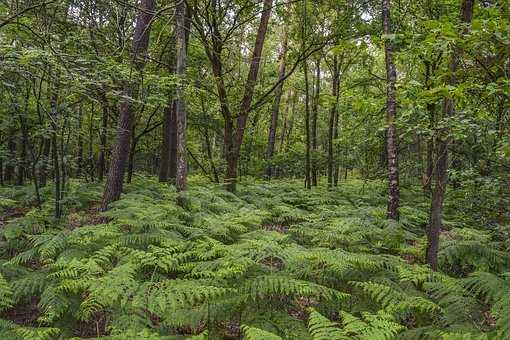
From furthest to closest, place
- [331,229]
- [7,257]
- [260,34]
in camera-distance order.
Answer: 1. [260,34]
2. [331,229]
3. [7,257]

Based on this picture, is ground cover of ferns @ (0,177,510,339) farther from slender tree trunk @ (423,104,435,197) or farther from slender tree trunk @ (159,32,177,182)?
slender tree trunk @ (159,32,177,182)

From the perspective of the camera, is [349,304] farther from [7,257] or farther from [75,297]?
[7,257]

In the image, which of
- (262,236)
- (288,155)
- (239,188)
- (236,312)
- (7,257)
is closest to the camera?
(236,312)

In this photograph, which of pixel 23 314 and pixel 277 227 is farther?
pixel 277 227

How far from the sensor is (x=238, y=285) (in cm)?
407

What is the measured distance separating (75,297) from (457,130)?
493 cm

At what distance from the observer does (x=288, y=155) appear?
768 inches

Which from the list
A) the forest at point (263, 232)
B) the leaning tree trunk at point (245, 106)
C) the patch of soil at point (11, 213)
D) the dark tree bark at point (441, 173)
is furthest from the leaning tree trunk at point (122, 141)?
the dark tree bark at point (441, 173)

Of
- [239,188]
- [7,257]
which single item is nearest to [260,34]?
[239,188]

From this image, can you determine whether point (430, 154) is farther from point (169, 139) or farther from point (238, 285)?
point (238, 285)

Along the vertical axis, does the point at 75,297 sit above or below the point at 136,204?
below

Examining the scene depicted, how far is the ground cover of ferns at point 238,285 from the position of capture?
3.45m

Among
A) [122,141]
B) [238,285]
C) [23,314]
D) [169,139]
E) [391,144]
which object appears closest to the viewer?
[238,285]

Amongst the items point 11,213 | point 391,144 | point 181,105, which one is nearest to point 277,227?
point 391,144
